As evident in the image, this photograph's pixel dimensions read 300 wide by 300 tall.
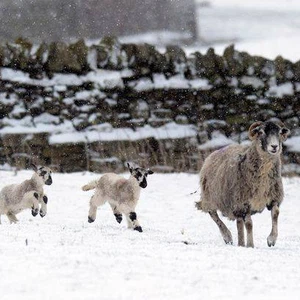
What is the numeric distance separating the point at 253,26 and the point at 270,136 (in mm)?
22621

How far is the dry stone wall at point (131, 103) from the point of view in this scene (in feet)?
55.6

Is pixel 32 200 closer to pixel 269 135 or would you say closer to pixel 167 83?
pixel 269 135

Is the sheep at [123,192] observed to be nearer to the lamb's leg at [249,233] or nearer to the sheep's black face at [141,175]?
the sheep's black face at [141,175]

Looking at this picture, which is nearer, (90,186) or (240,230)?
(240,230)

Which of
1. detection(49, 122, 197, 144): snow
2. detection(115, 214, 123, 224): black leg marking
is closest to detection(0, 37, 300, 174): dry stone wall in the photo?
detection(49, 122, 197, 144): snow

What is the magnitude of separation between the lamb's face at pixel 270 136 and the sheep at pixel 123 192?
149 centimetres

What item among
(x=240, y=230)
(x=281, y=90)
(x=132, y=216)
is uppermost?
(x=281, y=90)

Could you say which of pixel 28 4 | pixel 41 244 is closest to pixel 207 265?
pixel 41 244

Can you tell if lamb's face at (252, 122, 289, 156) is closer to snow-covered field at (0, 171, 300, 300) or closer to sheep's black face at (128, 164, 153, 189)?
snow-covered field at (0, 171, 300, 300)

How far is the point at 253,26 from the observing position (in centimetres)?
3123

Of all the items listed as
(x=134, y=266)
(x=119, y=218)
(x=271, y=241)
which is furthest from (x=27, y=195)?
(x=134, y=266)

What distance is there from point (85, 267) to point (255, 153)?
350 cm

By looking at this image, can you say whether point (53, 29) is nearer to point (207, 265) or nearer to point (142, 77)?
point (142, 77)

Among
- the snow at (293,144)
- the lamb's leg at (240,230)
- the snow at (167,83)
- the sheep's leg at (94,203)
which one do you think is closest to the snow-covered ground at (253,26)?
the snow at (167,83)
